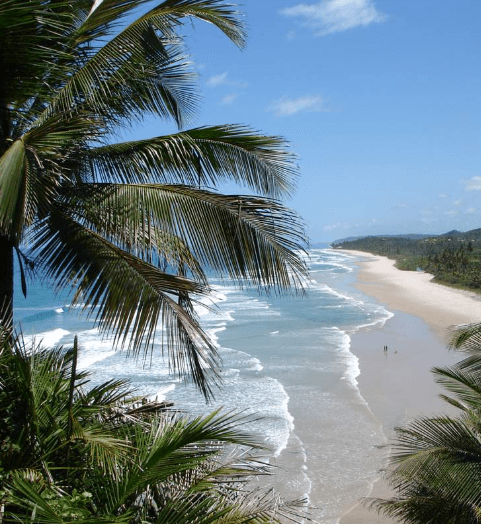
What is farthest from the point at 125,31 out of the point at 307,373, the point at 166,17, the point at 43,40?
the point at 307,373

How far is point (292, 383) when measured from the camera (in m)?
18.9

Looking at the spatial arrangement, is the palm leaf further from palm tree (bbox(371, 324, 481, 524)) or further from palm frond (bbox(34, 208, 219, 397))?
palm tree (bbox(371, 324, 481, 524))

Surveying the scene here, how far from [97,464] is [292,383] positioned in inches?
638

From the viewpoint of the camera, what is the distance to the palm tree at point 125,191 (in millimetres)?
3953

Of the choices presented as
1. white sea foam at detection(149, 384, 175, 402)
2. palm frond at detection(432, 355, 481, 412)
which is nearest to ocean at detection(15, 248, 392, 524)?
white sea foam at detection(149, 384, 175, 402)

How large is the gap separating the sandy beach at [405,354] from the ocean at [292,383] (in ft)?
1.35

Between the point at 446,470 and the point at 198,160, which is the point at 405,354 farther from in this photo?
the point at 198,160

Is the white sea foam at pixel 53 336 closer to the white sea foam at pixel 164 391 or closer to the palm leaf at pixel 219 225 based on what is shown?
the white sea foam at pixel 164 391

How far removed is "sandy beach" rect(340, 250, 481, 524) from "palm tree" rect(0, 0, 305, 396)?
24.8ft

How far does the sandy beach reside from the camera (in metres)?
15.7

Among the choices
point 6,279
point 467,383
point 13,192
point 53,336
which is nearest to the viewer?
point 13,192

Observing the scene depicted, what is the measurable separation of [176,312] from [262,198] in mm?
1123

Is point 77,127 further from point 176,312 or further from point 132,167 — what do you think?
point 176,312

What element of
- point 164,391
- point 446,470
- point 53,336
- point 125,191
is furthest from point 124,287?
point 53,336
